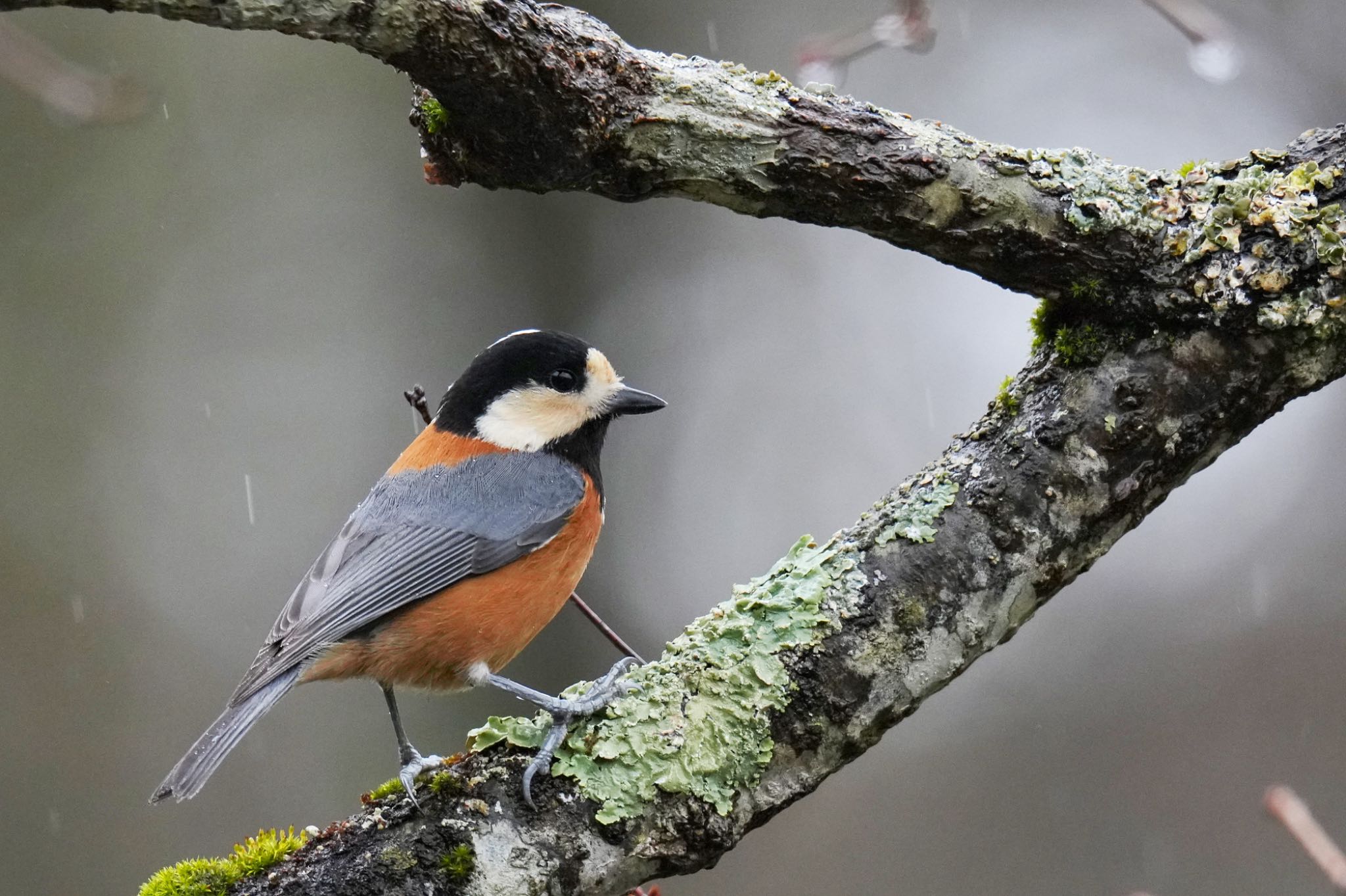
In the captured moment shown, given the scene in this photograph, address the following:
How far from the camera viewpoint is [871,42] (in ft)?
11.0

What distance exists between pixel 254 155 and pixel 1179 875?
677 cm

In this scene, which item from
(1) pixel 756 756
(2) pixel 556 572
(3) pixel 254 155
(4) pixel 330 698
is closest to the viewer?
Result: (1) pixel 756 756

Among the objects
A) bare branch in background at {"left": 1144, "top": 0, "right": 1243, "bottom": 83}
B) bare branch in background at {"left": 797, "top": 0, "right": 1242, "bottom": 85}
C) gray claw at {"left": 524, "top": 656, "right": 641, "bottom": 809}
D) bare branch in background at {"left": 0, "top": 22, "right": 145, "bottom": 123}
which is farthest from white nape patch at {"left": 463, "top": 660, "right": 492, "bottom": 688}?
bare branch in background at {"left": 1144, "top": 0, "right": 1243, "bottom": 83}

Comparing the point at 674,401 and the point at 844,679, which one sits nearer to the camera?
the point at 844,679

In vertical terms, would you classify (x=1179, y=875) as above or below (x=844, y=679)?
below

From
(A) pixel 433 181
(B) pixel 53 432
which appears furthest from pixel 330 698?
(A) pixel 433 181

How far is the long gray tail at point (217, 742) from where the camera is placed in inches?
101

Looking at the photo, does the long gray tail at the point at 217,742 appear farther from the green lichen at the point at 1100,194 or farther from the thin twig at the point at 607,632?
the green lichen at the point at 1100,194

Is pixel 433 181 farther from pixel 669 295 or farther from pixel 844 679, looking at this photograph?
pixel 669 295

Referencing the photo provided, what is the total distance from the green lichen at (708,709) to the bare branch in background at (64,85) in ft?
8.76

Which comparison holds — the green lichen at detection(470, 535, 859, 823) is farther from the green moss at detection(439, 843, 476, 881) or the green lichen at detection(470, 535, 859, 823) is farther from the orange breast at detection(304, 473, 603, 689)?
the orange breast at detection(304, 473, 603, 689)

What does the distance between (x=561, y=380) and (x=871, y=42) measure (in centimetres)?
149

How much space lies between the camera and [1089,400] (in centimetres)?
253

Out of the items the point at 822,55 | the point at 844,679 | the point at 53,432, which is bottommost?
the point at 53,432
